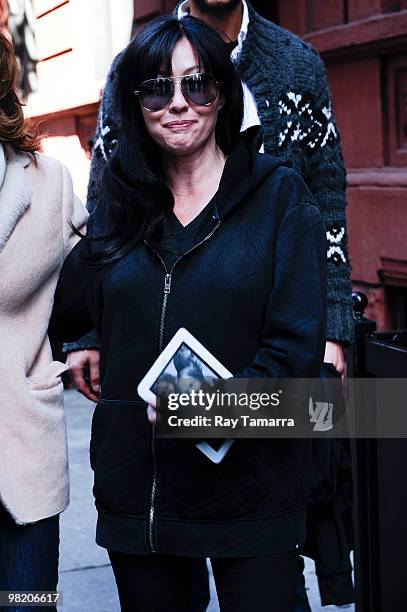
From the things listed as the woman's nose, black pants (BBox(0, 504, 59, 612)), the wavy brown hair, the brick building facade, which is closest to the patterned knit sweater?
the wavy brown hair

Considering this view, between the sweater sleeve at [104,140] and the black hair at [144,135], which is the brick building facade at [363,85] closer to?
the sweater sleeve at [104,140]

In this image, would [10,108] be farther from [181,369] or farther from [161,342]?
[181,369]

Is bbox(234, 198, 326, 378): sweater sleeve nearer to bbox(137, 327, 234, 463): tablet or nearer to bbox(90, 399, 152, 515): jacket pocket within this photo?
bbox(137, 327, 234, 463): tablet

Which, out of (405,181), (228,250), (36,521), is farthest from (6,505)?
(405,181)

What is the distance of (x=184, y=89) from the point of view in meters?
2.65

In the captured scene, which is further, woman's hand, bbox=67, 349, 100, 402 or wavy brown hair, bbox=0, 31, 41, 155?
woman's hand, bbox=67, 349, 100, 402

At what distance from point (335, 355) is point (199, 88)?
2.97 feet

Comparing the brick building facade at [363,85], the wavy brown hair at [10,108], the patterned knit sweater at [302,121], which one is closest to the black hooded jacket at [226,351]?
the wavy brown hair at [10,108]

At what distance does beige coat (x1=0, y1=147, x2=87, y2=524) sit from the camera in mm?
2799

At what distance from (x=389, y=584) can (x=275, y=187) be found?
1195 millimetres

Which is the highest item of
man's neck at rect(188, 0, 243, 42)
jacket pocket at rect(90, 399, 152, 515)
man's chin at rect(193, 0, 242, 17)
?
man's chin at rect(193, 0, 242, 17)

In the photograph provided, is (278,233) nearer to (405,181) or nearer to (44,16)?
(405,181)

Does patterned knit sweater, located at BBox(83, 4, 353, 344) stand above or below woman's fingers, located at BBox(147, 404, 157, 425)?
above

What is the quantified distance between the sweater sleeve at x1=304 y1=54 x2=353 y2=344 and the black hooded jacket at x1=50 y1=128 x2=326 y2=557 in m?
0.68
